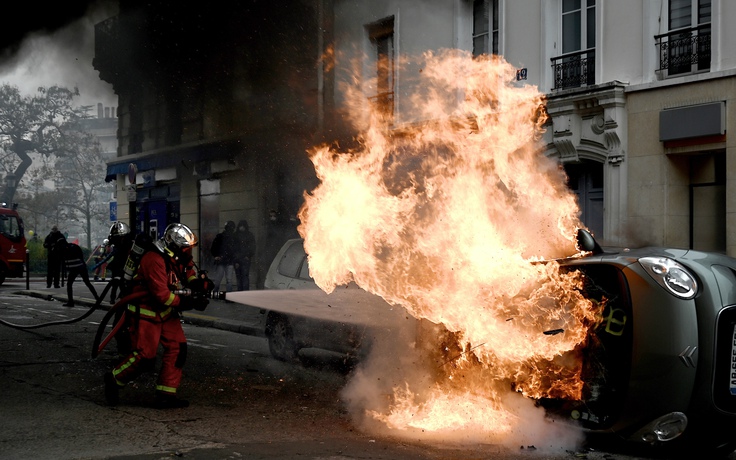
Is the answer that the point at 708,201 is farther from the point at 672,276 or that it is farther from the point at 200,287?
the point at 200,287

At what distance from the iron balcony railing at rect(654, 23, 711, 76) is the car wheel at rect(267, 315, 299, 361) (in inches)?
326

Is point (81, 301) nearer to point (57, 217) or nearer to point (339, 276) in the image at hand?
point (339, 276)

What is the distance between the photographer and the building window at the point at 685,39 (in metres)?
12.9

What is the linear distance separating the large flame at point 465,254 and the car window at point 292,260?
176 centimetres

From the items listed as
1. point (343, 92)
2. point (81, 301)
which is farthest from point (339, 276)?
point (81, 301)

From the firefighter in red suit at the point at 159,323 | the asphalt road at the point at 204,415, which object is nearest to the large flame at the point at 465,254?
the asphalt road at the point at 204,415

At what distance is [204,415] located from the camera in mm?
6453

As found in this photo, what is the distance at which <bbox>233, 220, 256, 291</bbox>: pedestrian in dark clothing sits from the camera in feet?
52.0

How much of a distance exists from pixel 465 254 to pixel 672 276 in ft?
5.34

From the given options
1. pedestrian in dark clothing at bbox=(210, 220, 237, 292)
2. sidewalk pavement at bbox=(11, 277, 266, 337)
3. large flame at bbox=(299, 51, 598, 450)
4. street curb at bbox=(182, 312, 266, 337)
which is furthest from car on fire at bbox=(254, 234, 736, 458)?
pedestrian in dark clothing at bbox=(210, 220, 237, 292)

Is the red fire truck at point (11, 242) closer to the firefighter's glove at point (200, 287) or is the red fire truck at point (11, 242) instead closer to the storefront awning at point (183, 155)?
the storefront awning at point (183, 155)

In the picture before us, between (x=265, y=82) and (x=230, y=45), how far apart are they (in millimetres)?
982

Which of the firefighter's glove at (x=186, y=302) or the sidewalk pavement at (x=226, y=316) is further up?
the firefighter's glove at (x=186, y=302)

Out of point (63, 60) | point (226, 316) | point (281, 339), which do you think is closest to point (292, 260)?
point (281, 339)
